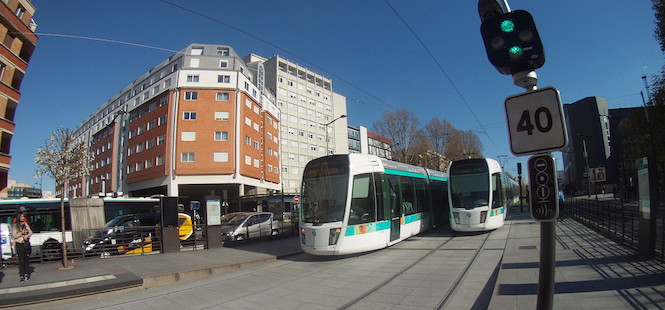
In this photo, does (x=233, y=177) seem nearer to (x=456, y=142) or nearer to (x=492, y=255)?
(x=456, y=142)

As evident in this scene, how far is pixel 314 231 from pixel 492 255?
5.15 m

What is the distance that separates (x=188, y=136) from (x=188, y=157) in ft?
8.71

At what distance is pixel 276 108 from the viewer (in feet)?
190

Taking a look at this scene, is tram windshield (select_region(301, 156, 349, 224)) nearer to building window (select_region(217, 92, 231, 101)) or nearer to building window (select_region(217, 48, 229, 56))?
building window (select_region(217, 92, 231, 101))

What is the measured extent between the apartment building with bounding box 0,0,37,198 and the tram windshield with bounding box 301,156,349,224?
80.5ft

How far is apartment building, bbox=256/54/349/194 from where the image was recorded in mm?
61750

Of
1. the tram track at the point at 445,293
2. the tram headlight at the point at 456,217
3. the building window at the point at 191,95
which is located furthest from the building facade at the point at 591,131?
the tram track at the point at 445,293

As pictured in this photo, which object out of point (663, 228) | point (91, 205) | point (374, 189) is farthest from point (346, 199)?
point (91, 205)

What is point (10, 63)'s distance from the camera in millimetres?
24766

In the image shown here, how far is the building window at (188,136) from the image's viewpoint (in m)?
41.3

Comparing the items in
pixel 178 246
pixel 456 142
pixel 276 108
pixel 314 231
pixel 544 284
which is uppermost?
pixel 276 108

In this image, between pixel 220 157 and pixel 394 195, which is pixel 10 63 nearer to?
pixel 220 157

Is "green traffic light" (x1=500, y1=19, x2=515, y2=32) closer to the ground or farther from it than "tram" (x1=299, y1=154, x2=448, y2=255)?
farther from it

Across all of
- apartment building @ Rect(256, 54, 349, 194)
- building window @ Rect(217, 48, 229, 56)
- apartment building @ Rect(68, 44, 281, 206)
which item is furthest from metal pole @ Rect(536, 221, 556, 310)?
apartment building @ Rect(256, 54, 349, 194)
